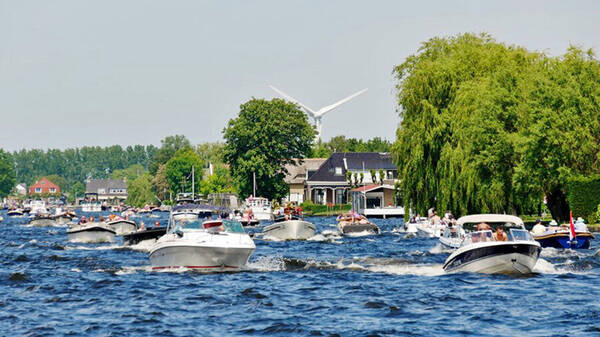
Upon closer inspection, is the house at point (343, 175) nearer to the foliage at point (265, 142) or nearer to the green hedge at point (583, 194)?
the foliage at point (265, 142)

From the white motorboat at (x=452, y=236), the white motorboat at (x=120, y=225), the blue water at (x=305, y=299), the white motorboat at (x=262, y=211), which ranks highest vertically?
the white motorboat at (x=262, y=211)

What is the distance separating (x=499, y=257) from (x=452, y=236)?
49.7ft

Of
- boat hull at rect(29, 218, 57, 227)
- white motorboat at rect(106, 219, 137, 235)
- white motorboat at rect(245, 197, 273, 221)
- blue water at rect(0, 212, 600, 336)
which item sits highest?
white motorboat at rect(245, 197, 273, 221)

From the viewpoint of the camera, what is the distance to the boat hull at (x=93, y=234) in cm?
6155

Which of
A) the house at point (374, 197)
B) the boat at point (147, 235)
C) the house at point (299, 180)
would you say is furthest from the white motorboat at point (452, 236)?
the house at point (299, 180)

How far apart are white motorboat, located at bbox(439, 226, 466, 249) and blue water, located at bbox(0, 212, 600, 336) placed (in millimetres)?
3464

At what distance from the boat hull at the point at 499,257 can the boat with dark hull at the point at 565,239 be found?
13.0m

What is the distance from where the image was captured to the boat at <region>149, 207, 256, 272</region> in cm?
3434

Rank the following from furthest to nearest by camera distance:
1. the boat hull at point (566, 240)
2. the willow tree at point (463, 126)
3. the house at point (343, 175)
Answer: the house at point (343, 175), the willow tree at point (463, 126), the boat hull at point (566, 240)

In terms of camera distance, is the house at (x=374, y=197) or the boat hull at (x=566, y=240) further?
the house at (x=374, y=197)

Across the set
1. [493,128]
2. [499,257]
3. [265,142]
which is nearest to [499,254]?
[499,257]

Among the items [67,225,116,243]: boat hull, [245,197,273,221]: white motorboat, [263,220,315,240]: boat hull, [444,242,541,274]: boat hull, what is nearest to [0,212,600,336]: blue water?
[444,242,541,274]: boat hull

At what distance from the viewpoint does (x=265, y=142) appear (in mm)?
133000

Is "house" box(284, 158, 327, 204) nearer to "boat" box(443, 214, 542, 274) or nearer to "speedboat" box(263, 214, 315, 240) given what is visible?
"speedboat" box(263, 214, 315, 240)
